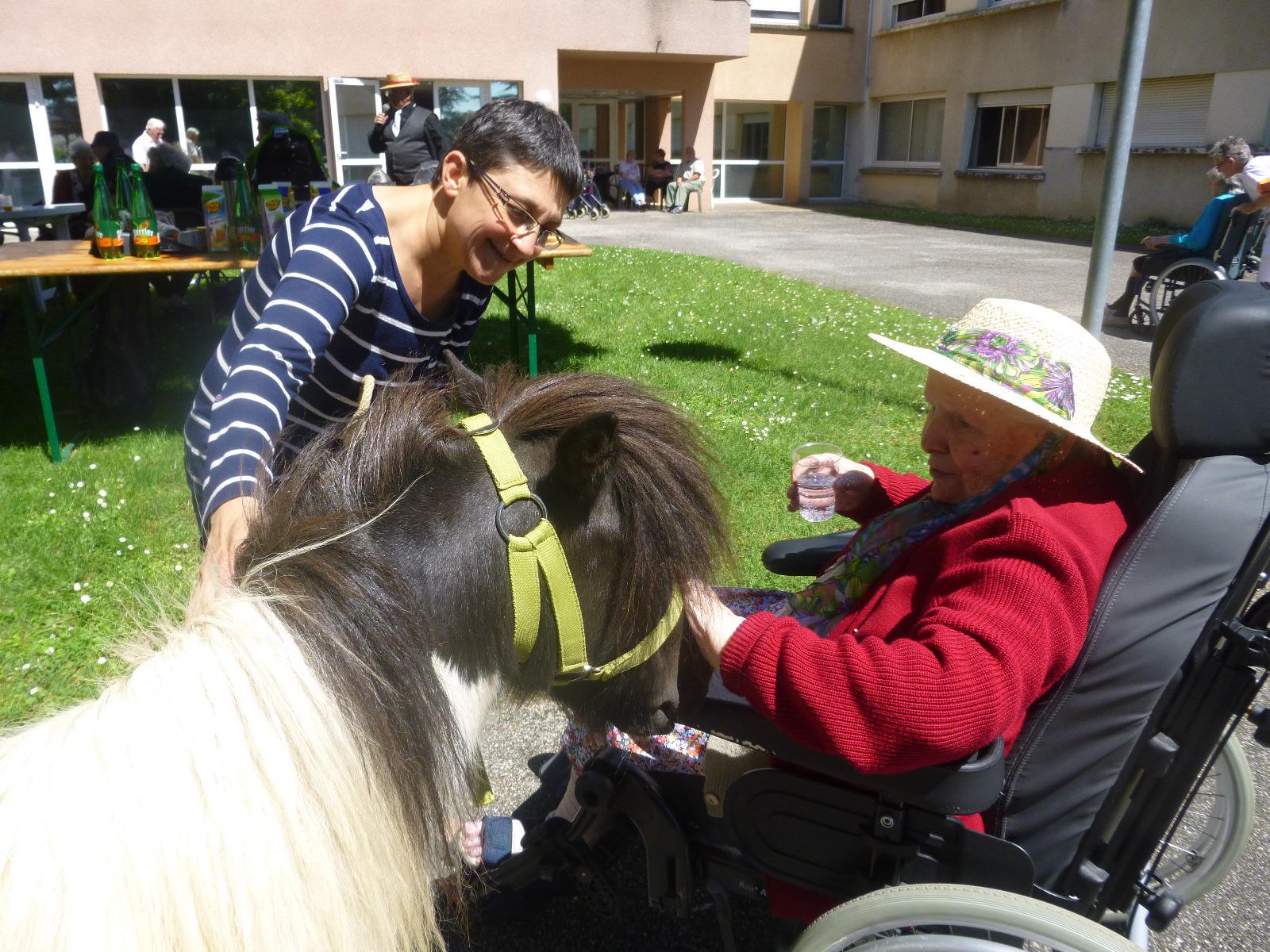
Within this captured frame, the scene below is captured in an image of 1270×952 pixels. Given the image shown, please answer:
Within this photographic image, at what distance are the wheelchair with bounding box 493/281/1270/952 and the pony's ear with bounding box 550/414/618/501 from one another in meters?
0.48

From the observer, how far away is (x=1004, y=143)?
818 inches

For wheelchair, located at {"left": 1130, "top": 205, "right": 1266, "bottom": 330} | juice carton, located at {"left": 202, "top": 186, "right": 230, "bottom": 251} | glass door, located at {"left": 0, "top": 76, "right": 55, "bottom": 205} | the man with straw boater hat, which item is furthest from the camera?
glass door, located at {"left": 0, "top": 76, "right": 55, "bottom": 205}

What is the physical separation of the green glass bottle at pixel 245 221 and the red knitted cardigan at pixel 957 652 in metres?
4.89

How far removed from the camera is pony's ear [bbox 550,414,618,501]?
1.23 metres

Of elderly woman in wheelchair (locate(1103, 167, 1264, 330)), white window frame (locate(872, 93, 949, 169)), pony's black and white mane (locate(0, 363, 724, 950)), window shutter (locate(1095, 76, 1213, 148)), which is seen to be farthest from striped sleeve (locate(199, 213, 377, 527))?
white window frame (locate(872, 93, 949, 169))

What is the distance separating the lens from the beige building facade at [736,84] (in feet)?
47.2

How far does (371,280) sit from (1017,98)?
21.8 metres

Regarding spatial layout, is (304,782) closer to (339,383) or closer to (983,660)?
(983,660)

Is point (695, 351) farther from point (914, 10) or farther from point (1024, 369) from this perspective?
point (914, 10)

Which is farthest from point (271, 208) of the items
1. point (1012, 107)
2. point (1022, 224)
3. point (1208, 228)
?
point (1012, 107)

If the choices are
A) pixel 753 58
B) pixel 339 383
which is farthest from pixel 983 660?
pixel 753 58

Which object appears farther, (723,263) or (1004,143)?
(1004,143)

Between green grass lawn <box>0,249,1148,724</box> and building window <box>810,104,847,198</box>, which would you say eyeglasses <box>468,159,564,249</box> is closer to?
green grass lawn <box>0,249,1148,724</box>

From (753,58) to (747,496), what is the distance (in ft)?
69.9
